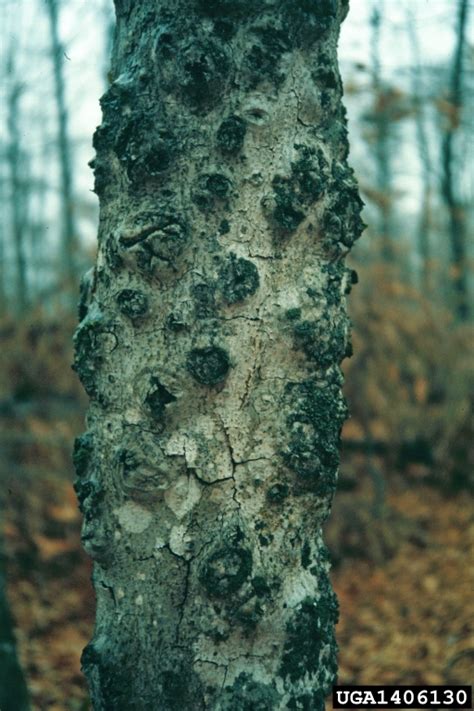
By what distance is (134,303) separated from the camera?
1084mm

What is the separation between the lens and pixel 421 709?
10.1 ft

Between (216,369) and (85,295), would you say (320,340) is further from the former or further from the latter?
(85,295)

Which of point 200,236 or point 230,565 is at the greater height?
point 200,236

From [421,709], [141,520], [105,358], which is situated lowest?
[421,709]

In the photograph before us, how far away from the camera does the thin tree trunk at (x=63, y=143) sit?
300cm

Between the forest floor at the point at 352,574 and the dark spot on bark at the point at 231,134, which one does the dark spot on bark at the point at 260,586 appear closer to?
the dark spot on bark at the point at 231,134

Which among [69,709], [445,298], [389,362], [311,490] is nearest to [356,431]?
[389,362]

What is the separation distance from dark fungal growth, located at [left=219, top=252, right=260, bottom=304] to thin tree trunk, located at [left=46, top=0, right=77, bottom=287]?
1540 millimetres

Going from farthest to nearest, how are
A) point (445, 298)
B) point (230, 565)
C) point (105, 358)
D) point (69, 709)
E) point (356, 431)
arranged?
1. point (445, 298)
2. point (356, 431)
3. point (69, 709)
4. point (105, 358)
5. point (230, 565)

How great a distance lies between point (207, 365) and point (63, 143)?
25.2ft

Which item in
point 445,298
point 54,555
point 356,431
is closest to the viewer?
point 54,555

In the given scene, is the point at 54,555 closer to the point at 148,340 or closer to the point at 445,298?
the point at 148,340

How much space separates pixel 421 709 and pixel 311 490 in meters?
2.53

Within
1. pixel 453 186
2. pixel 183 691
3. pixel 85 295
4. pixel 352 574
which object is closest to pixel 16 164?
pixel 453 186
